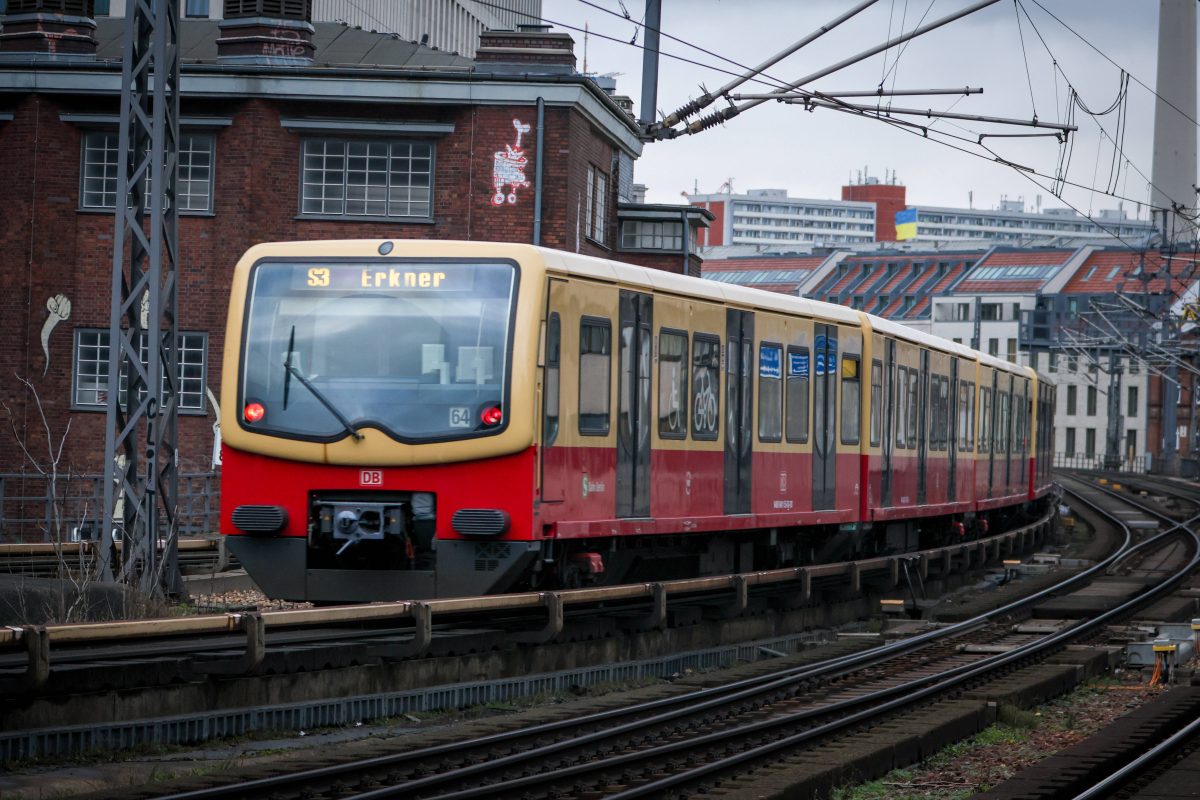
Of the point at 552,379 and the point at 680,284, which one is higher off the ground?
the point at 680,284

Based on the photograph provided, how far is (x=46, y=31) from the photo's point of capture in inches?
1294

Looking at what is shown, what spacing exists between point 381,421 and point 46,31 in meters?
21.1

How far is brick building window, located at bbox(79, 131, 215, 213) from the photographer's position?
31.6 metres

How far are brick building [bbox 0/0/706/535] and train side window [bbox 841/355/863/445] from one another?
961 cm

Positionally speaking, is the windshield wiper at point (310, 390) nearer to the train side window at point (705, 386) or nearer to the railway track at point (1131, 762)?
the train side window at point (705, 386)

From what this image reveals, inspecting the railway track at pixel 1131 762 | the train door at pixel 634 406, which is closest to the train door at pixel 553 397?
the train door at pixel 634 406

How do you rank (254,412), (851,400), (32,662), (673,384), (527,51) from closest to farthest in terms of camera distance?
(32,662)
(254,412)
(673,384)
(851,400)
(527,51)

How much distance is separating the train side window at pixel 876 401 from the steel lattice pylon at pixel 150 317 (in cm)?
922

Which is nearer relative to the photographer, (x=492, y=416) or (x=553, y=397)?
(x=492, y=416)

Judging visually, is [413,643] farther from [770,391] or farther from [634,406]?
[770,391]

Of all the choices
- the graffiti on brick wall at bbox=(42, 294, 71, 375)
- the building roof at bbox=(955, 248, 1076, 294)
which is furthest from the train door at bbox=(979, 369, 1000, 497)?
the building roof at bbox=(955, 248, 1076, 294)

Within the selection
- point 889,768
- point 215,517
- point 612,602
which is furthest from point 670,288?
point 215,517

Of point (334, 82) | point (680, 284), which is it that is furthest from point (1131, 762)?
point (334, 82)

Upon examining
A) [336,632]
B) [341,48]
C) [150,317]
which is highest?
[341,48]
